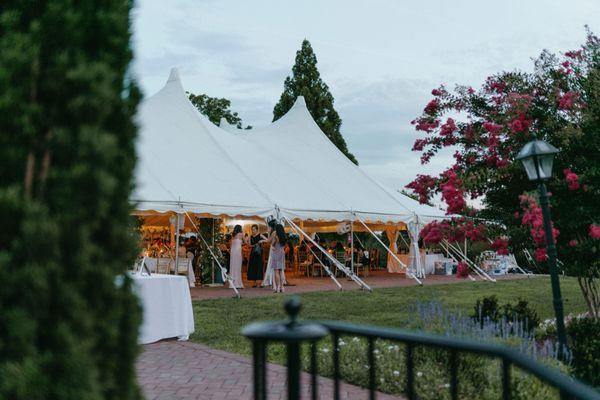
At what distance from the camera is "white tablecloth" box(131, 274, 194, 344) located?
826 centimetres

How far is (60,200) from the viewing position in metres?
1.65

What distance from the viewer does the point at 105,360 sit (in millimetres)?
1815

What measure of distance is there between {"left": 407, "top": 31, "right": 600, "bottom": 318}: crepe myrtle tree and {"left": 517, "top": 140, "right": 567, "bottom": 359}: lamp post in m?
0.51

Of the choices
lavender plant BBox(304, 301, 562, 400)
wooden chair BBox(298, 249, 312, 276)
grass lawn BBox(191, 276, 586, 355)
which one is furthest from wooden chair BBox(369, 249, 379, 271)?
lavender plant BBox(304, 301, 562, 400)

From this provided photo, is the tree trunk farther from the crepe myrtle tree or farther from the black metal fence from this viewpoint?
the black metal fence

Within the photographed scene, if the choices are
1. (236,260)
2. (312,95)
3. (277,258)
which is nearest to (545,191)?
(277,258)

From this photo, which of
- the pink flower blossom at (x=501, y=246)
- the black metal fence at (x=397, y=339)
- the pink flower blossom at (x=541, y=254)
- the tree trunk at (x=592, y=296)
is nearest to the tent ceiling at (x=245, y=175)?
the pink flower blossom at (x=501, y=246)

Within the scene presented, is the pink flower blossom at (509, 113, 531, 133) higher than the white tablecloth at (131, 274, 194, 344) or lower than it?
higher

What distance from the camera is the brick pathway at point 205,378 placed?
548cm

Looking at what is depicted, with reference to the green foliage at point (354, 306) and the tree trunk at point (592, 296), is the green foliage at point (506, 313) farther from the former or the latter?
the tree trunk at point (592, 296)

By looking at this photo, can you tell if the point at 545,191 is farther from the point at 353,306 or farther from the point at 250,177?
the point at 250,177

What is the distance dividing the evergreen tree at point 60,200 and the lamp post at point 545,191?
5972mm

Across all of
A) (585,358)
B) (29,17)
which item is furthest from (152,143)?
(29,17)

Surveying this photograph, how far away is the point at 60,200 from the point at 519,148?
26.7 feet
